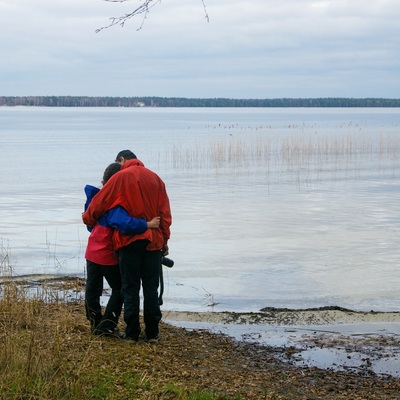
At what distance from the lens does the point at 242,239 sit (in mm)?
17172

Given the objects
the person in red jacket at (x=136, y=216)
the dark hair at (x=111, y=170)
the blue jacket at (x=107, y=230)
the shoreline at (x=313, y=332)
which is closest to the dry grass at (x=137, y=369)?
the shoreline at (x=313, y=332)

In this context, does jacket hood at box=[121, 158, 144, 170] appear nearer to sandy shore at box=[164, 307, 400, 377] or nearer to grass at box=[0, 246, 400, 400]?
grass at box=[0, 246, 400, 400]

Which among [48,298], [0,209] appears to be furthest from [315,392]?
[0,209]

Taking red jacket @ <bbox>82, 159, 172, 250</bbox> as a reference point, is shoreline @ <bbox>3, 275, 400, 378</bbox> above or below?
below

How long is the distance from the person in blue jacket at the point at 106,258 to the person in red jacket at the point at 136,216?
0.07m

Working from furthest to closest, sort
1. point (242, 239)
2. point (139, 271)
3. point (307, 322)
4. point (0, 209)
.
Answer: point (0, 209) → point (242, 239) → point (307, 322) → point (139, 271)

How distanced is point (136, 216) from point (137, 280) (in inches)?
24.2

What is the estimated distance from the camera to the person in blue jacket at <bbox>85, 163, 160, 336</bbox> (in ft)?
24.8

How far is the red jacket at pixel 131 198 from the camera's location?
24.8 feet

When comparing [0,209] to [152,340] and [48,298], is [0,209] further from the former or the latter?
[152,340]

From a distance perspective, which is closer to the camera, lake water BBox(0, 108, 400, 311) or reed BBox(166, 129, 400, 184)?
lake water BBox(0, 108, 400, 311)

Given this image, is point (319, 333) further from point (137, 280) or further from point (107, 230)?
point (107, 230)

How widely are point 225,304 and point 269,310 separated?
83cm

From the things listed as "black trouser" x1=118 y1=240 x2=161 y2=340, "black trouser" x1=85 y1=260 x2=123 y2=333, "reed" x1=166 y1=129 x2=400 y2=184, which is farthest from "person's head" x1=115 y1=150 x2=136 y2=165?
"reed" x1=166 y1=129 x2=400 y2=184
